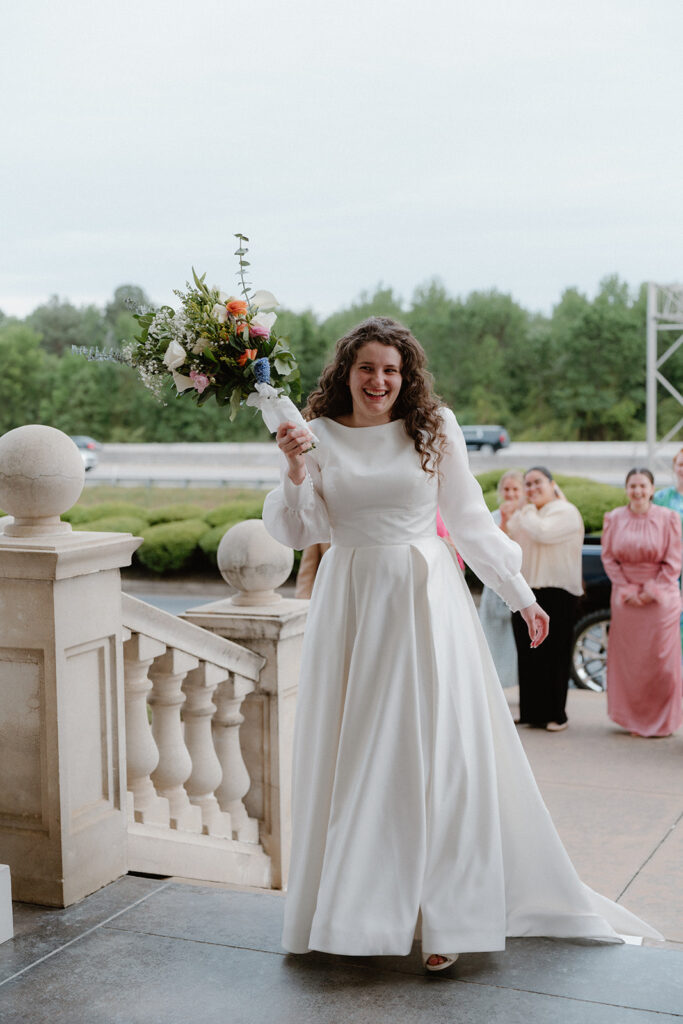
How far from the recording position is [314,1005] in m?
2.90

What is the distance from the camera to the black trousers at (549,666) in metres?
7.71

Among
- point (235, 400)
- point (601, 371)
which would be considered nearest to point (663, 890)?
point (235, 400)

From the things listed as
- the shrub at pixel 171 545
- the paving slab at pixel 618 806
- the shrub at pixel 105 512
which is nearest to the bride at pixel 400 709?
the paving slab at pixel 618 806

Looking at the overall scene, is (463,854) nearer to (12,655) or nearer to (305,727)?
(305,727)

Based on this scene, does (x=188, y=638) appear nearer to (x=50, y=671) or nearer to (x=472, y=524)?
(x=50, y=671)

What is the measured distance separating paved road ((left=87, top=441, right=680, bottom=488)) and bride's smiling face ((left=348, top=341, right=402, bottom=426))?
2286 centimetres

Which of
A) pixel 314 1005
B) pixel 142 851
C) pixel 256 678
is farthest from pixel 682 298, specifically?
pixel 314 1005

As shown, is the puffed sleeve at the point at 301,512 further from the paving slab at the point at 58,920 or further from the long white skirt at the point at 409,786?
the paving slab at the point at 58,920

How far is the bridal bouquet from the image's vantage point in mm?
3170

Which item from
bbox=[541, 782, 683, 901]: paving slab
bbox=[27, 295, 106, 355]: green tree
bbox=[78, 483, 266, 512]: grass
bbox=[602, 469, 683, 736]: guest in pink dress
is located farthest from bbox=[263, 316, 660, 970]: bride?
bbox=[27, 295, 106, 355]: green tree

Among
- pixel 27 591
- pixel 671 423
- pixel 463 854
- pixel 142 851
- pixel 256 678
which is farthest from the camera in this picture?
pixel 671 423

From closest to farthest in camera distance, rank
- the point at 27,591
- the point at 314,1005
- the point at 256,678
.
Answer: the point at 314,1005 < the point at 27,591 < the point at 256,678

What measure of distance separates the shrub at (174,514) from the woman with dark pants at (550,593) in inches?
446

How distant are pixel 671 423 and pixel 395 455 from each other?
106 feet
